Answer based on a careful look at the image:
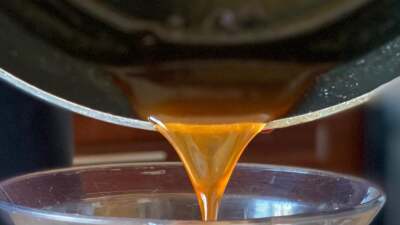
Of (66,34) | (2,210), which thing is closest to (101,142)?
(2,210)

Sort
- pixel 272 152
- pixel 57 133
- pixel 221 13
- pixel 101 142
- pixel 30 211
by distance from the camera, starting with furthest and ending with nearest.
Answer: pixel 272 152, pixel 101 142, pixel 57 133, pixel 30 211, pixel 221 13

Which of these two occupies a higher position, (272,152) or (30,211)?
(272,152)

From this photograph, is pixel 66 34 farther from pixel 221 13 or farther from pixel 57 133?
pixel 57 133

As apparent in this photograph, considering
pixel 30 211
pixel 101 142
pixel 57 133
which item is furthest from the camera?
pixel 101 142

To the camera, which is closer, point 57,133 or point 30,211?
point 30,211
